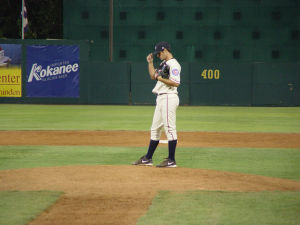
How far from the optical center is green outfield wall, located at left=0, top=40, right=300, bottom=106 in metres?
27.2

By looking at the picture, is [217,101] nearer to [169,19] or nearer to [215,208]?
[169,19]

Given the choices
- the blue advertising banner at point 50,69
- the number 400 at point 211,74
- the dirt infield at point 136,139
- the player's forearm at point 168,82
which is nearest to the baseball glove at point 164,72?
the player's forearm at point 168,82

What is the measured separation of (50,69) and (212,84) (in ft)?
27.1

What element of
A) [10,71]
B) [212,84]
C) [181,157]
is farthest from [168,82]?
[10,71]

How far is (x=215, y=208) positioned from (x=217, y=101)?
2148cm

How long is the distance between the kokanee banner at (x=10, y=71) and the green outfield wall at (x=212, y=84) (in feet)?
12.2

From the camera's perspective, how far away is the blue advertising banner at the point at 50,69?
1107 inches

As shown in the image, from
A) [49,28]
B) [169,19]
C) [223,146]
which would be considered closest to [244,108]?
[169,19]

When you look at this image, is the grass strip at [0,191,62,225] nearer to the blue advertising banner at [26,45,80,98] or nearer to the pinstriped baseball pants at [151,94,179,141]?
the pinstriped baseball pants at [151,94,179,141]

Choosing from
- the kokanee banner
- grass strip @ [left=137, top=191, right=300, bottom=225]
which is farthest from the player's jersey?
the kokanee banner

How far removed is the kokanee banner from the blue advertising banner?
46 centimetres

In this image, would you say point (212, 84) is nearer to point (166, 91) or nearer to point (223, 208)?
point (166, 91)

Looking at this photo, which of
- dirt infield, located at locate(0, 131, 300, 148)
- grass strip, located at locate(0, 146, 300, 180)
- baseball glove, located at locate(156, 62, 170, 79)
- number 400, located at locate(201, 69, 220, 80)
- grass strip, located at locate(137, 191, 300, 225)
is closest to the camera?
grass strip, located at locate(137, 191, 300, 225)

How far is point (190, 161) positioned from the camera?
9.84m
